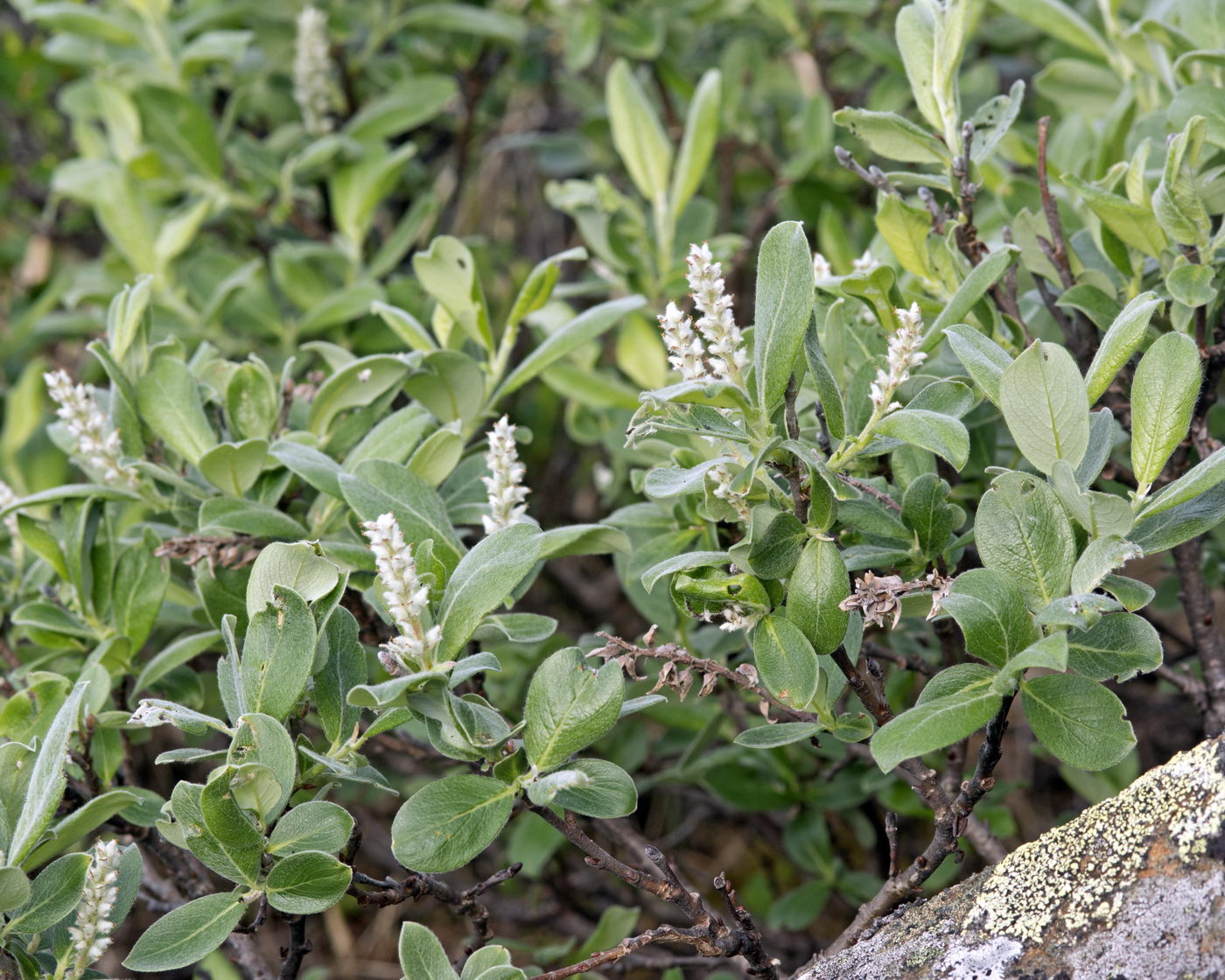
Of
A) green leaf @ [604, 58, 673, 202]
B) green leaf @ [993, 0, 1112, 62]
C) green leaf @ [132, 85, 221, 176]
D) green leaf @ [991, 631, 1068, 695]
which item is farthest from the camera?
green leaf @ [132, 85, 221, 176]

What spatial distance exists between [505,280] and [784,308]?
2026 mm

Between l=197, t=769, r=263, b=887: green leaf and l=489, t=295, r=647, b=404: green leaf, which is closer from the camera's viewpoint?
l=197, t=769, r=263, b=887: green leaf

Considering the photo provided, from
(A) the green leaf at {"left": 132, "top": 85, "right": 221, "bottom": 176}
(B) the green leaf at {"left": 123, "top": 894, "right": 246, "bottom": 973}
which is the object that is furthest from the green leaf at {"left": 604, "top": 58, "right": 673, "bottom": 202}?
(B) the green leaf at {"left": 123, "top": 894, "right": 246, "bottom": 973}

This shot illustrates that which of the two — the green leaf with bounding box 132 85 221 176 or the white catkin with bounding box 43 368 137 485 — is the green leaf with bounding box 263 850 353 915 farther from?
the green leaf with bounding box 132 85 221 176

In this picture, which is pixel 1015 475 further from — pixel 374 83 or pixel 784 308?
pixel 374 83

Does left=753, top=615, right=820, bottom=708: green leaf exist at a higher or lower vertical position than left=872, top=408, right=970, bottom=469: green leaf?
lower

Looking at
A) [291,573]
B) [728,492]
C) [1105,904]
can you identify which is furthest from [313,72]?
[1105,904]

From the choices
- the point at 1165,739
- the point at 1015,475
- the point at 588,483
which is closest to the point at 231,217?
the point at 588,483

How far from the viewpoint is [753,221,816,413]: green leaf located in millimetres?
834

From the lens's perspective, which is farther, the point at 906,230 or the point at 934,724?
the point at 906,230

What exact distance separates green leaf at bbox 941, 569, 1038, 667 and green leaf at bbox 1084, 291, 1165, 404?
16cm

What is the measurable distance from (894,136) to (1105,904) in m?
0.73

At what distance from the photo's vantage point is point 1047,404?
0.83 meters

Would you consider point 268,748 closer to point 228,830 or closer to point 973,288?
point 228,830
